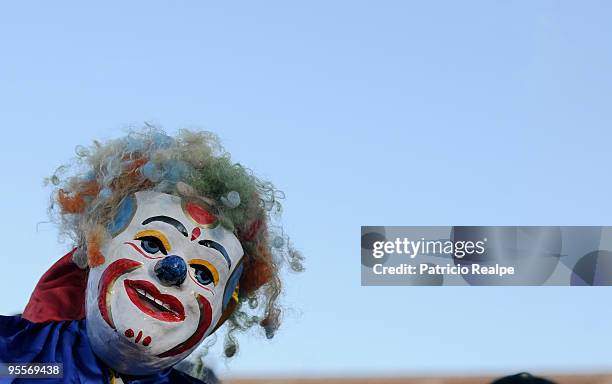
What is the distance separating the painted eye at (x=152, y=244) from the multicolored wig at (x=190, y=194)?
18 cm

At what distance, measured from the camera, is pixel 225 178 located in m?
5.35

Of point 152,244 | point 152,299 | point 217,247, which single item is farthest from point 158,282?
point 217,247

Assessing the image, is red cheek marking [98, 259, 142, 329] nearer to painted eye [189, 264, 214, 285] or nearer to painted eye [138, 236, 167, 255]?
painted eye [138, 236, 167, 255]

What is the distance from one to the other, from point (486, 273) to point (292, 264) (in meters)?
1.13

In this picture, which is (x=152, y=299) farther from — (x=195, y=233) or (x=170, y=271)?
(x=195, y=233)

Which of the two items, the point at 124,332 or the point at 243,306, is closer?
the point at 124,332

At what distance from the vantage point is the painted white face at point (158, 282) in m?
4.91

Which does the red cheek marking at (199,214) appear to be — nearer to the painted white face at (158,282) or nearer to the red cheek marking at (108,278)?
the painted white face at (158,282)

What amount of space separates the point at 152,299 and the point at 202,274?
0.86 ft

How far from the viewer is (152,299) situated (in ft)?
16.1

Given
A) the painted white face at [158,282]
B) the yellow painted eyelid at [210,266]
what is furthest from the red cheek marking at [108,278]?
the yellow painted eyelid at [210,266]

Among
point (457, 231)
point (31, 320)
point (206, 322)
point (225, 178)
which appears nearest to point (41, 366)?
point (31, 320)

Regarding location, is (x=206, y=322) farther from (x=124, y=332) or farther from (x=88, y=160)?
(x=88, y=160)

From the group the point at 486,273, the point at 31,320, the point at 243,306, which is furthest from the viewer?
the point at 486,273
